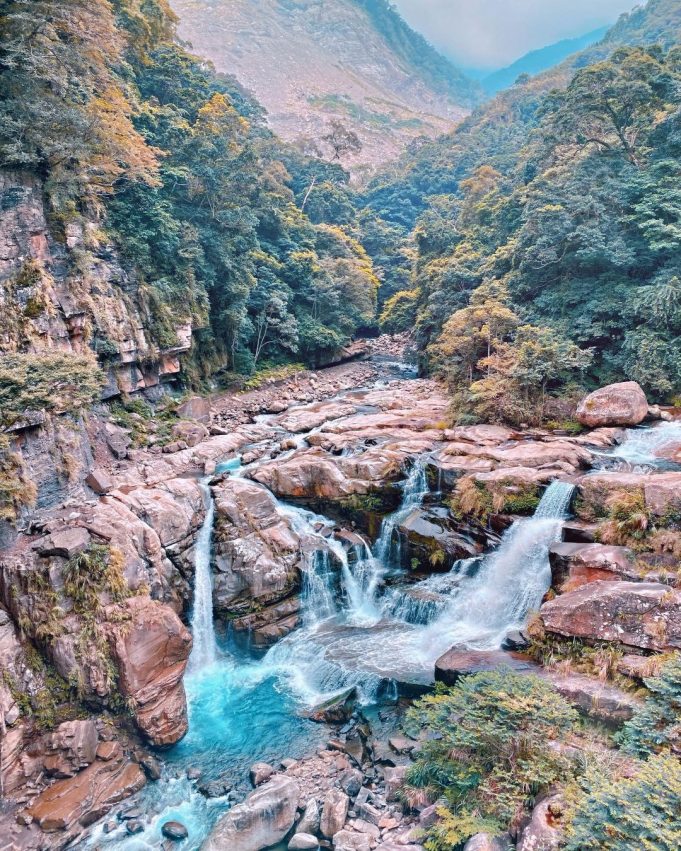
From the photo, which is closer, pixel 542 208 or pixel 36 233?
pixel 36 233

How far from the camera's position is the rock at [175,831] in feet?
25.9

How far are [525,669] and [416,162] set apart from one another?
72.0 m

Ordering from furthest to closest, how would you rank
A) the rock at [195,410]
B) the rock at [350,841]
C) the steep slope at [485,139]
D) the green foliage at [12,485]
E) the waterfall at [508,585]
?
the steep slope at [485,139] < the rock at [195,410] < the waterfall at [508,585] < the green foliage at [12,485] < the rock at [350,841]

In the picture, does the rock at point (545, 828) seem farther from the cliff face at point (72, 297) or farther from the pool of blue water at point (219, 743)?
the cliff face at point (72, 297)

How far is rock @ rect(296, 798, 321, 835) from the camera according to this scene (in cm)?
776

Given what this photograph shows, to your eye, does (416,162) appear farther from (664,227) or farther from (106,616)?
(106,616)

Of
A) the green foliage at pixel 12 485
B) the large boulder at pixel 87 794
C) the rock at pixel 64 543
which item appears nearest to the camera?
the large boulder at pixel 87 794

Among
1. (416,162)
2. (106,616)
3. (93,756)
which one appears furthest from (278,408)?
(416,162)

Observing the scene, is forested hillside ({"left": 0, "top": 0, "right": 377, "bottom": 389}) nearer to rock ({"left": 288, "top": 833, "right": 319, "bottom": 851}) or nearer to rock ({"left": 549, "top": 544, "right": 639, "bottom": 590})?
rock ({"left": 288, "top": 833, "right": 319, "bottom": 851})

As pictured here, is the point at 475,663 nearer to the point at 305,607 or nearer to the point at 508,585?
the point at 508,585

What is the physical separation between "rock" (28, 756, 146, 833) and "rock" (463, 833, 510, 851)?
243 inches

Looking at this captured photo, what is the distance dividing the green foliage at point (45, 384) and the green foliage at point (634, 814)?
40.8ft

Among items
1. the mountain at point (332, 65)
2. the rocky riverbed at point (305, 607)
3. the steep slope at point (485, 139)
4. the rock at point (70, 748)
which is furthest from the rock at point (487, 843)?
the mountain at point (332, 65)

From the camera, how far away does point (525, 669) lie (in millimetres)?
9016
